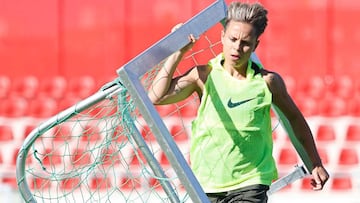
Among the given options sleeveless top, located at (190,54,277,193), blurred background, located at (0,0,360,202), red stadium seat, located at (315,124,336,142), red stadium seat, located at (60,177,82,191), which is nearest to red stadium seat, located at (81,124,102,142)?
red stadium seat, located at (60,177,82,191)

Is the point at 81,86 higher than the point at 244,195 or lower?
higher

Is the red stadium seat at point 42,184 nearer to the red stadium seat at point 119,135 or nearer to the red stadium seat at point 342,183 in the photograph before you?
the red stadium seat at point 119,135

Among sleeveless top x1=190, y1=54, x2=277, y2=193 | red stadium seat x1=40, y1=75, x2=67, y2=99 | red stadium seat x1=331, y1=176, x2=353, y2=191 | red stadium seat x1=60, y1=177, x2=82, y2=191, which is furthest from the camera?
red stadium seat x1=40, y1=75, x2=67, y2=99

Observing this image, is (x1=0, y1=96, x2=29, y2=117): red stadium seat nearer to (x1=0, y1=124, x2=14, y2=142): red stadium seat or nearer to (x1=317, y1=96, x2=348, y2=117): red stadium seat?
(x1=0, y1=124, x2=14, y2=142): red stadium seat

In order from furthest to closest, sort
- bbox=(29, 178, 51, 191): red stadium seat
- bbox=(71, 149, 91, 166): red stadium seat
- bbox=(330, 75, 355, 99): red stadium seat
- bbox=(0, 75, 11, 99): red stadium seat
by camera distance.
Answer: bbox=(0, 75, 11, 99): red stadium seat → bbox=(330, 75, 355, 99): red stadium seat → bbox=(29, 178, 51, 191): red stadium seat → bbox=(71, 149, 91, 166): red stadium seat

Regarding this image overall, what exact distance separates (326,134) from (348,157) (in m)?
0.25

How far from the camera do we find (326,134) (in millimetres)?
8547

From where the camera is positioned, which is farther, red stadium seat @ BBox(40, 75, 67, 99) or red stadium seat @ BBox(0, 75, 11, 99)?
red stadium seat @ BBox(0, 75, 11, 99)

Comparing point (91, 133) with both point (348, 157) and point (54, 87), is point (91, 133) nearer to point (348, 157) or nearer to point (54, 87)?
point (54, 87)

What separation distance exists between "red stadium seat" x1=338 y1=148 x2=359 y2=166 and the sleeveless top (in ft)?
16.0

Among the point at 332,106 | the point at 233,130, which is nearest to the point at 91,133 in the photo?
the point at 233,130

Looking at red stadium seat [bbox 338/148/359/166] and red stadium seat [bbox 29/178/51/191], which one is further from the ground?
red stadium seat [bbox 29/178/51/191]

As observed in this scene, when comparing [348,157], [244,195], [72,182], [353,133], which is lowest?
[348,157]

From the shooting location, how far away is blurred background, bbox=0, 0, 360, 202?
8422 mm
